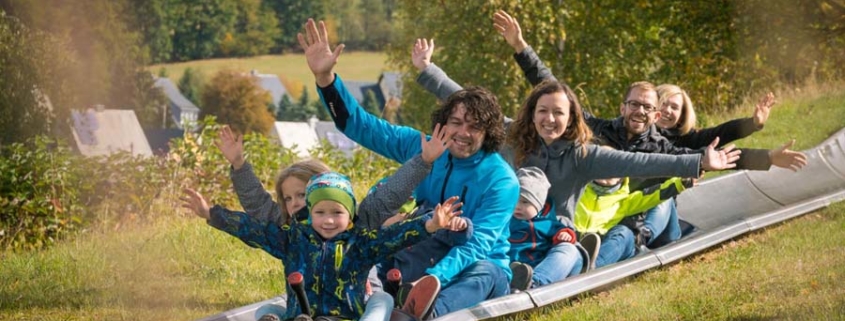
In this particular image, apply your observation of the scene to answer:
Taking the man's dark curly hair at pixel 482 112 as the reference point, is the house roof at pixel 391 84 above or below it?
below

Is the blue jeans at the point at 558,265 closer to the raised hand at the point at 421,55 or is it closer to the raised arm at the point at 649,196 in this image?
the raised arm at the point at 649,196

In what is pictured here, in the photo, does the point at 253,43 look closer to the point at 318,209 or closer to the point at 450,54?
the point at 318,209

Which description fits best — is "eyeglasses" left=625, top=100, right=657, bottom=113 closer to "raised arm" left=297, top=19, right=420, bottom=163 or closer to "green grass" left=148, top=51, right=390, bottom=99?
"raised arm" left=297, top=19, right=420, bottom=163

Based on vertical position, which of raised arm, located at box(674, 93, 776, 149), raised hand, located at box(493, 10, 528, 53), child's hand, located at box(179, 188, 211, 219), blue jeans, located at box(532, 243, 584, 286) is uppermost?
raised hand, located at box(493, 10, 528, 53)

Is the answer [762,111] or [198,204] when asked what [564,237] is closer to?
[762,111]

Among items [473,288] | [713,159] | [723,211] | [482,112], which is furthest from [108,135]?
[713,159]

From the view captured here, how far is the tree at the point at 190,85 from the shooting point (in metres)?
13.1

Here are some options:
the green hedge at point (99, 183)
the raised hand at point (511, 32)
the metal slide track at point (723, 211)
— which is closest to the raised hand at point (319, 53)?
the metal slide track at point (723, 211)

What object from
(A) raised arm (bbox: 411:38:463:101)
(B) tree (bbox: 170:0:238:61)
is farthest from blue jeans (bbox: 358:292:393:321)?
(B) tree (bbox: 170:0:238:61)

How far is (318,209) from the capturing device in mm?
4547

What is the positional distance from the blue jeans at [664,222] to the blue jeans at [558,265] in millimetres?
1295

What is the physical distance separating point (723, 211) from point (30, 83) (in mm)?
5197

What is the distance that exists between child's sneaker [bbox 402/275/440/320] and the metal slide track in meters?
0.08

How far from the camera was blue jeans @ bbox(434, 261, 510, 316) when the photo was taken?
5.13 meters
